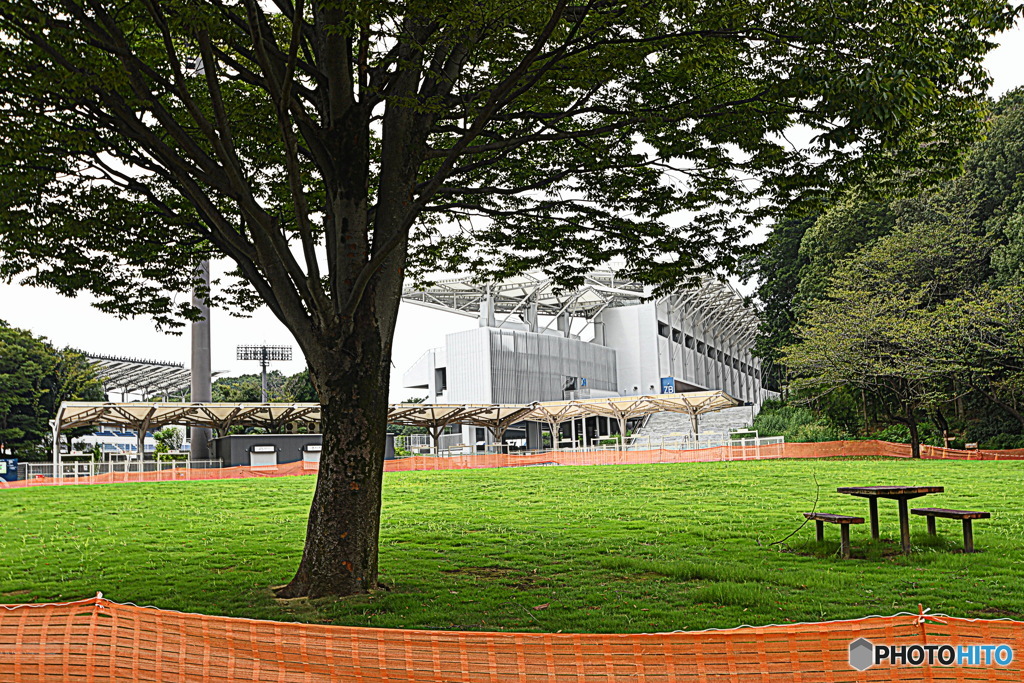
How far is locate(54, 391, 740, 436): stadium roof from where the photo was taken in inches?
1748

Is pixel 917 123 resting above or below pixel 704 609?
above

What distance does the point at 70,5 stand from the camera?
817 centimetres

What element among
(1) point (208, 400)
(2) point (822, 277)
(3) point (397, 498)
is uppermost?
(2) point (822, 277)

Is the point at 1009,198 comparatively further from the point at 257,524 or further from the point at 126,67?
the point at 126,67

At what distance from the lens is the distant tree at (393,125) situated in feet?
27.3

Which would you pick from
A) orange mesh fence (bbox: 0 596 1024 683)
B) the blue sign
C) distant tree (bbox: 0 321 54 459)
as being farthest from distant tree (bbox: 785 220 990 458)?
distant tree (bbox: 0 321 54 459)

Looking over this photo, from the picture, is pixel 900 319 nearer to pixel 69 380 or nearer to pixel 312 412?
pixel 312 412

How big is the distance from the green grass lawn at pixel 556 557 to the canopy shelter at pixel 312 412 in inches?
828

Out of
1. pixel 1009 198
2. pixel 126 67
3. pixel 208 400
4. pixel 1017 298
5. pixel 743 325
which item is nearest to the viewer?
pixel 126 67

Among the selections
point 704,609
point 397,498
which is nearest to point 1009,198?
point 397,498

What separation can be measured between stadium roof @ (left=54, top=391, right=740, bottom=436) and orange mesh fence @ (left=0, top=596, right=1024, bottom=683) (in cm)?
4099

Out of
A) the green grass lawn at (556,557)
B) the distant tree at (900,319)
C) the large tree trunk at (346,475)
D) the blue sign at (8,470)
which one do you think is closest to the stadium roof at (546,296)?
the distant tree at (900,319)

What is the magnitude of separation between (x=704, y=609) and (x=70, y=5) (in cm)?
821

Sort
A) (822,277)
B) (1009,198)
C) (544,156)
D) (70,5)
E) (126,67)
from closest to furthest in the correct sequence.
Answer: (70,5)
(126,67)
(544,156)
(1009,198)
(822,277)
